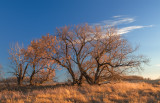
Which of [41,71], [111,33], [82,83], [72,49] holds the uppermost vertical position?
[111,33]

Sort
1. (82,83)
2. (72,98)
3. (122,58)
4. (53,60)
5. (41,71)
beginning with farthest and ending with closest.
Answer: (41,71) < (82,83) < (53,60) < (122,58) < (72,98)

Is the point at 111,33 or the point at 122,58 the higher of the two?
the point at 111,33

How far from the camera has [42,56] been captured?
57.5 feet

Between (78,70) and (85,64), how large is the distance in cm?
112

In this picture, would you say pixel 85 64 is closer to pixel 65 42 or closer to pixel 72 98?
pixel 65 42

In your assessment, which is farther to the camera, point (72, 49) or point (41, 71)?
point (41, 71)

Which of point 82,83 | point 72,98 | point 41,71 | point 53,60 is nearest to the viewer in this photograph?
point 72,98

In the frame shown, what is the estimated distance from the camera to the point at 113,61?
16391mm

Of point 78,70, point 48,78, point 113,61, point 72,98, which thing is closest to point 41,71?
point 48,78

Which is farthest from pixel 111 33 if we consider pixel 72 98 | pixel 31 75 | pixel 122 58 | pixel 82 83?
pixel 31 75

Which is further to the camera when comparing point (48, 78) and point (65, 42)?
point (48, 78)

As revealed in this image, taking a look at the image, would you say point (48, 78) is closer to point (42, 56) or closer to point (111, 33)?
point (42, 56)

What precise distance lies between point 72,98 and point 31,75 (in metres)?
14.4

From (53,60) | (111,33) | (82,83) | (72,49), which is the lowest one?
A: (82,83)
